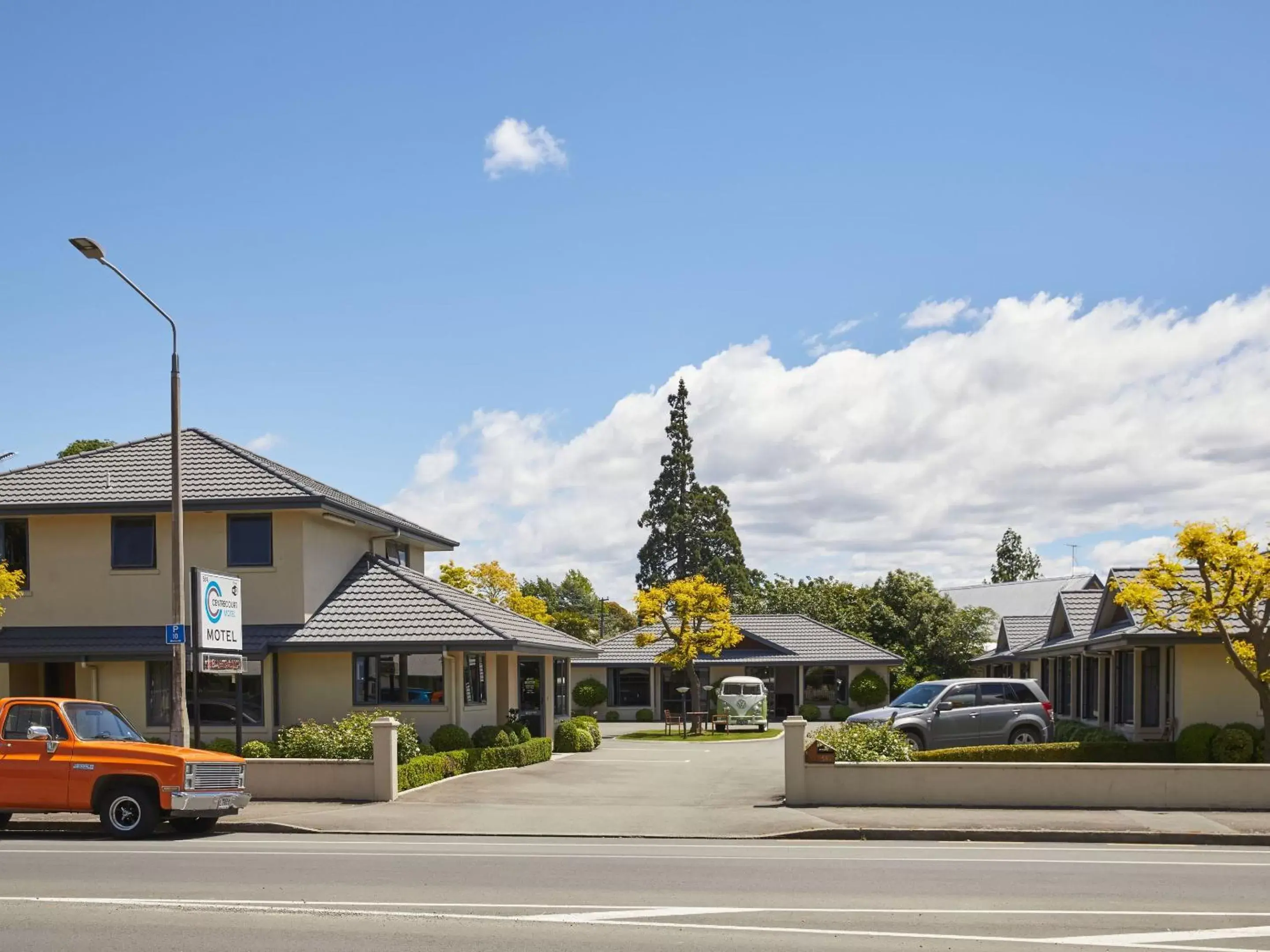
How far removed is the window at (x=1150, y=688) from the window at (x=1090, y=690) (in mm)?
5627

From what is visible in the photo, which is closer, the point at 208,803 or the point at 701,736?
the point at 208,803

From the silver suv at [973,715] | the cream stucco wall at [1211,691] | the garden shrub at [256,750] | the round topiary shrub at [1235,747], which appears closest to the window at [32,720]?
the garden shrub at [256,750]

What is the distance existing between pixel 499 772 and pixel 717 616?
1973cm

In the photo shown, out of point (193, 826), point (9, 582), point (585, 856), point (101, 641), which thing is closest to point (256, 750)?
point (101, 641)

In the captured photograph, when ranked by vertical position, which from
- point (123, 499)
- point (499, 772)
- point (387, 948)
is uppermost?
point (123, 499)

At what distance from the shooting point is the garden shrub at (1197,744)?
2597 cm

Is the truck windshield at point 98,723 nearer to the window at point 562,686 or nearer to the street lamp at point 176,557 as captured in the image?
the street lamp at point 176,557

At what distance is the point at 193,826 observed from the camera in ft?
60.8

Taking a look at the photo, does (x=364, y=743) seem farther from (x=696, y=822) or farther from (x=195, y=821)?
(x=696, y=822)

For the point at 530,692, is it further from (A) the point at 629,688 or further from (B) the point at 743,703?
(A) the point at 629,688

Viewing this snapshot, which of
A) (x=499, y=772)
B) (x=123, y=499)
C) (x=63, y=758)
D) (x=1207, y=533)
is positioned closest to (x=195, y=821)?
(x=63, y=758)

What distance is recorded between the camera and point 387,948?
9812 millimetres

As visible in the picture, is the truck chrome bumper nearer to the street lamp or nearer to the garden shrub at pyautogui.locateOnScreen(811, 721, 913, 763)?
the street lamp

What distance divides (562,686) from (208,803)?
21.1 metres
